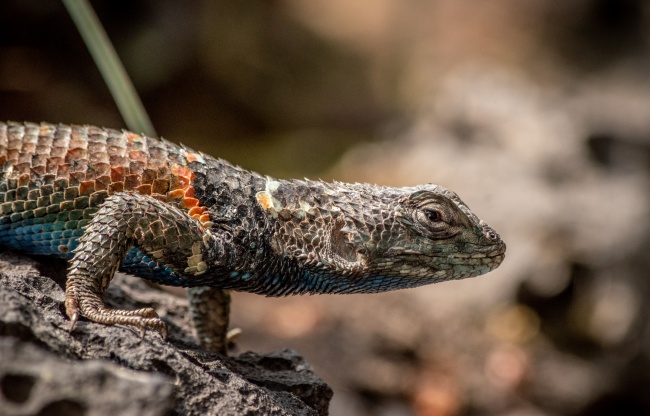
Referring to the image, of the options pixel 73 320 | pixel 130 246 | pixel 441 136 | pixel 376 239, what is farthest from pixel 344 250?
pixel 441 136

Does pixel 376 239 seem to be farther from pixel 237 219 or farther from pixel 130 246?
pixel 130 246

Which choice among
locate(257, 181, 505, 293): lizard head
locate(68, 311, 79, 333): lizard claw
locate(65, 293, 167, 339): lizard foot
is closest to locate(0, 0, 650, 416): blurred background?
locate(257, 181, 505, 293): lizard head

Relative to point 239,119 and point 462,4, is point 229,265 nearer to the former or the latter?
point 239,119

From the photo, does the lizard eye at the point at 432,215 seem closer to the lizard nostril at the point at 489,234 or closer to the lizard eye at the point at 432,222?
the lizard eye at the point at 432,222

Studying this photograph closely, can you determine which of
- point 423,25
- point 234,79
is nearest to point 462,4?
point 423,25

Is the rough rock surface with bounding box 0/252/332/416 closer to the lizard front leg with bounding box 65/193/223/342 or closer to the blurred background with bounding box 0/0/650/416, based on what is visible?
the lizard front leg with bounding box 65/193/223/342
